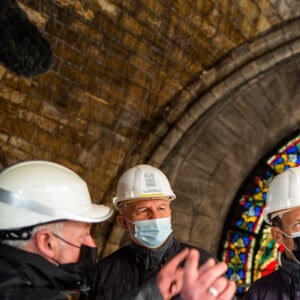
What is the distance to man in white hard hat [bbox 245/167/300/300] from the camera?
2.47 metres

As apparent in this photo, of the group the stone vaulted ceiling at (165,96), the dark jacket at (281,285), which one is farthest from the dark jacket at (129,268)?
the stone vaulted ceiling at (165,96)

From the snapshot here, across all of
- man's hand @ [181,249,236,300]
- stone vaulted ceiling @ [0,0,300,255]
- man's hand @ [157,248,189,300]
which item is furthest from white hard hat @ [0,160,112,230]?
stone vaulted ceiling @ [0,0,300,255]

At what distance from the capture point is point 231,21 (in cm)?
531

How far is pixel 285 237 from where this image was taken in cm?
256

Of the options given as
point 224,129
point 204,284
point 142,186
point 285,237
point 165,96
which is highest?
point 165,96

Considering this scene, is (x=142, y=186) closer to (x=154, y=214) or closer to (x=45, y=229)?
(x=154, y=214)

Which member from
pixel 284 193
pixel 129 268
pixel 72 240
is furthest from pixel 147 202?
pixel 72 240

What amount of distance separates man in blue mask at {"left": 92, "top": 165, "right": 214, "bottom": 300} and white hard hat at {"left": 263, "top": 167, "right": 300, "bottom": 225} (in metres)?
0.46

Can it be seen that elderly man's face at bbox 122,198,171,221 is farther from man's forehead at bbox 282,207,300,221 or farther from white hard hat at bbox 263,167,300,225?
man's forehead at bbox 282,207,300,221

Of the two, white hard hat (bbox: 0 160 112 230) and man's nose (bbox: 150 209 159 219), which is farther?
man's nose (bbox: 150 209 159 219)

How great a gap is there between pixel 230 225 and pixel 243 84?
5.81ft

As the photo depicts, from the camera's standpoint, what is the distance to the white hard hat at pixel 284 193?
270 centimetres

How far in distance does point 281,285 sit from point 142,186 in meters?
1.01

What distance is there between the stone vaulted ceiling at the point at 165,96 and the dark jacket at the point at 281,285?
252 centimetres
